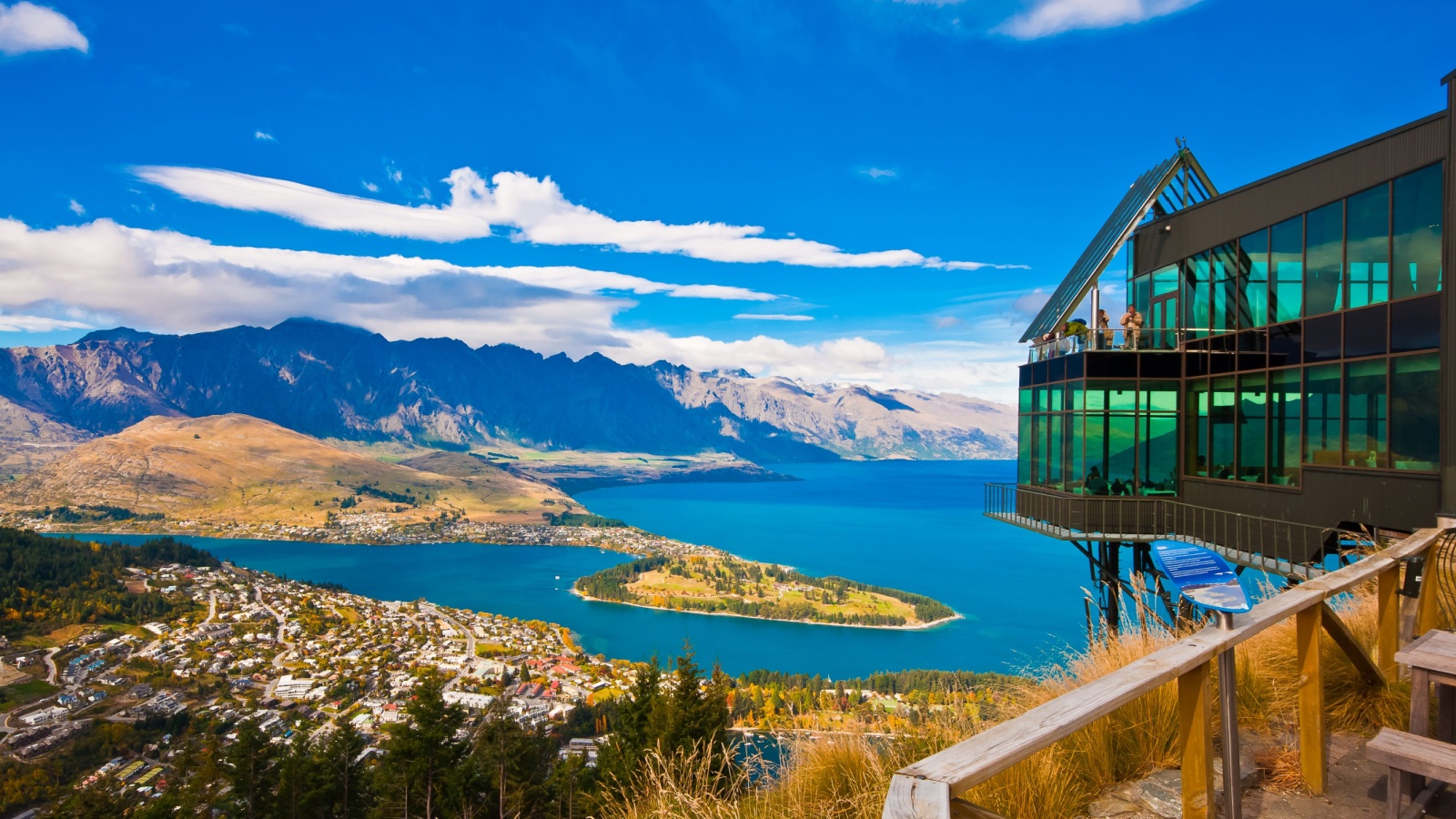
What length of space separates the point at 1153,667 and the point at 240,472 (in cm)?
22887

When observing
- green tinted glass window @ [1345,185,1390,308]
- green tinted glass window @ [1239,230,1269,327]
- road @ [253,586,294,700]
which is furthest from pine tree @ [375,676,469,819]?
road @ [253,586,294,700]

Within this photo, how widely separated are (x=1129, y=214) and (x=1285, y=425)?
6.77m

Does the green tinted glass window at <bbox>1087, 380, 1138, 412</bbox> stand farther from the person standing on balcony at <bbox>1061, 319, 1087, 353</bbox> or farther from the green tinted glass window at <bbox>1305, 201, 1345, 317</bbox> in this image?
the green tinted glass window at <bbox>1305, 201, 1345, 317</bbox>

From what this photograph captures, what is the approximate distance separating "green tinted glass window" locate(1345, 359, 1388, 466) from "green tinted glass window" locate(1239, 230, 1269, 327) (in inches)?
90.7

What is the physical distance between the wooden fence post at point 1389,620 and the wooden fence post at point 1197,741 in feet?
8.17

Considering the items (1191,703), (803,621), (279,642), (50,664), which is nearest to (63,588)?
(50,664)

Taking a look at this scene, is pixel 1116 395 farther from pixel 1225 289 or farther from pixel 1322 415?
pixel 1322 415

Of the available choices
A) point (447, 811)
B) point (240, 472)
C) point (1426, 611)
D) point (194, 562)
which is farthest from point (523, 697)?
point (240, 472)

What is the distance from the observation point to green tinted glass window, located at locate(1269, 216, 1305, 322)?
12.9 m

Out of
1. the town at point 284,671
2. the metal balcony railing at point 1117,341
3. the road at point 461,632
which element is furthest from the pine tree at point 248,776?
the road at point 461,632

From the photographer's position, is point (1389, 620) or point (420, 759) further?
point (420, 759)

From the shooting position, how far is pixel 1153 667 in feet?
7.95

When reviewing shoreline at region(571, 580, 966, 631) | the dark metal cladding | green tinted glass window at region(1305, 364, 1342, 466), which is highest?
the dark metal cladding

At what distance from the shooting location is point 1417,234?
10.8 metres
